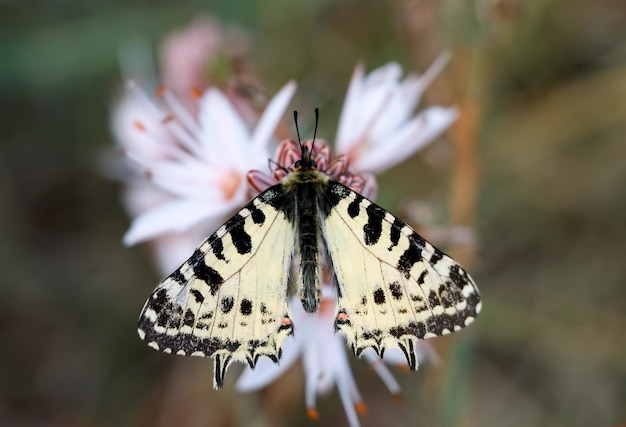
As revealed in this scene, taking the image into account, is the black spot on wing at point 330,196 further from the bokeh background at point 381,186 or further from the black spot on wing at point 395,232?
the bokeh background at point 381,186

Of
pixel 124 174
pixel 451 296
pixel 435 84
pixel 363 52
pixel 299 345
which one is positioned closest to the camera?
pixel 451 296

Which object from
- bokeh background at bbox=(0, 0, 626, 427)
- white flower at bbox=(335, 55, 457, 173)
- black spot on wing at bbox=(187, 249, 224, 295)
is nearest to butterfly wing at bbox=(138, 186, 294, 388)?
black spot on wing at bbox=(187, 249, 224, 295)

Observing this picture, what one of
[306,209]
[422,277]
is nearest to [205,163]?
[306,209]

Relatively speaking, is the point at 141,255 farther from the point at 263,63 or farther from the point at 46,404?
→ the point at 263,63

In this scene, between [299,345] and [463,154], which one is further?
[463,154]

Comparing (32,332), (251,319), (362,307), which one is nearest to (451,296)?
(362,307)

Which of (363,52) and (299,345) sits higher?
(363,52)

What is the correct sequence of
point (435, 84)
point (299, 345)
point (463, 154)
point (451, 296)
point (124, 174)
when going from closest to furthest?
point (451, 296), point (299, 345), point (463, 154), point (435, 84), point (124, 174)
